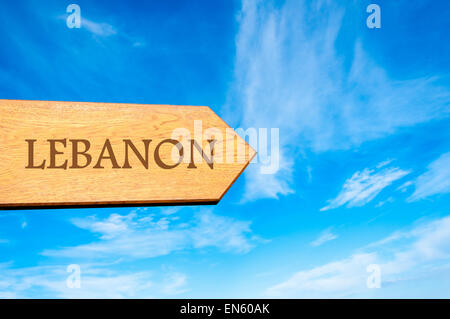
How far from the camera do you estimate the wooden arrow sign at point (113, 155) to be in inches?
31.9

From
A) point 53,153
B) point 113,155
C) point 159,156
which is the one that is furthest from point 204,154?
point 53,153

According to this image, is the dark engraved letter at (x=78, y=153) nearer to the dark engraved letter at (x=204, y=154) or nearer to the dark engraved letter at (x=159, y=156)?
the dark engraved letter at (x=159, y=156)

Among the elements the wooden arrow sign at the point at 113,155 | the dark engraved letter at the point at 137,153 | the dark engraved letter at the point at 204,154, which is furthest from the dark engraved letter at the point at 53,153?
the dark engraved letter at the point at 204,154

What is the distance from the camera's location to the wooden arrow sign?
812 mm

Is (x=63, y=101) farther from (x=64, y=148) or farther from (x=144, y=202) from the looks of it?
(x=144, y=202)

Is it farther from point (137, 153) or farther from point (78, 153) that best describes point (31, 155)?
point (137, 153)

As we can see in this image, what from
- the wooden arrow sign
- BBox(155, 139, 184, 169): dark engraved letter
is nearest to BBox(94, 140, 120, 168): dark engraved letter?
the wooden arrow sign

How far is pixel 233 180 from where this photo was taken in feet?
2.99

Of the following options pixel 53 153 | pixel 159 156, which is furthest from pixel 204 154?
pixel 53 153

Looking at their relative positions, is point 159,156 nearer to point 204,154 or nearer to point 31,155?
point 204,154

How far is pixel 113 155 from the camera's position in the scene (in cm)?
88

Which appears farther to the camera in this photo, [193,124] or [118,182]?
[193,124]
